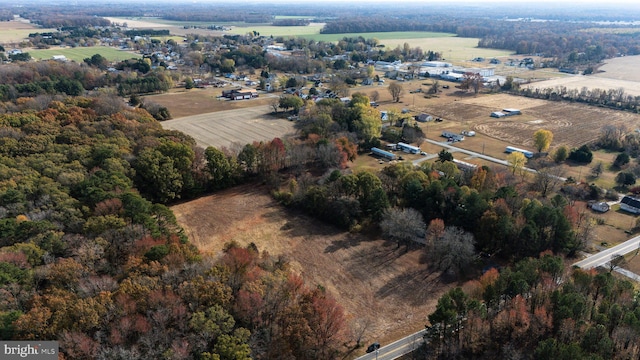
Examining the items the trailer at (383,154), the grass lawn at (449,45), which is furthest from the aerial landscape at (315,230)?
the grass lawn at (449,45)

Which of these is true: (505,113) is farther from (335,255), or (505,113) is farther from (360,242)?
(335,255)

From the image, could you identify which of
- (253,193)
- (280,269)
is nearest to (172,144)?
(253,193)

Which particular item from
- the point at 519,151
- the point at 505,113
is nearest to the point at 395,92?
the point at 505,113

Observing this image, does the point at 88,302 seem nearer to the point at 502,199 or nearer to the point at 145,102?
the point at 502,199

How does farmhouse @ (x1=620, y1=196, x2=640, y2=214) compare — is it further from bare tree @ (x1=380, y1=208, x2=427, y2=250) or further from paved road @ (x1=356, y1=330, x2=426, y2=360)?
paved road @ (x1=356, y1=330, x2=426, y2=360)

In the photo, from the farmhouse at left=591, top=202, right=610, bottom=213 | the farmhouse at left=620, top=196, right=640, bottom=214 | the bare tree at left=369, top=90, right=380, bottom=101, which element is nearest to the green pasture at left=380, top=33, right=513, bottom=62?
the bare tree at left=369, top=90, right=380, bottom=101

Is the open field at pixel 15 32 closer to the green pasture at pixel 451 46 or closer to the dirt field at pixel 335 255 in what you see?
the dirt field at pixel 335 255
